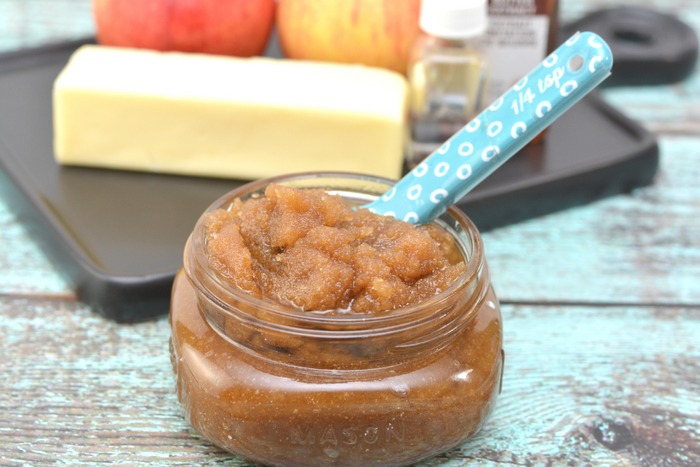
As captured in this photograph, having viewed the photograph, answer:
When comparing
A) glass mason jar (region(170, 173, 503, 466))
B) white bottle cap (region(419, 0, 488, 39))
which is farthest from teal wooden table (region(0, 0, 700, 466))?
white bottle cap (region(419, 0, 488, 39))

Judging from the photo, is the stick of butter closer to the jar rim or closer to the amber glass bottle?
the amber glass bottle

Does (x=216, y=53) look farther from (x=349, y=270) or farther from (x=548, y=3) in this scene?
(x=349, y=270)

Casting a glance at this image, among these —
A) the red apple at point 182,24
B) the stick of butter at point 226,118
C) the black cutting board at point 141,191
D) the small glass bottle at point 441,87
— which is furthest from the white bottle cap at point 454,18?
the red apple at point 182,24

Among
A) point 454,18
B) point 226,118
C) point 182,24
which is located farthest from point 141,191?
point 454,18

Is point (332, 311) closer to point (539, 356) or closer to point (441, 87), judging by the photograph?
point (539, 356)

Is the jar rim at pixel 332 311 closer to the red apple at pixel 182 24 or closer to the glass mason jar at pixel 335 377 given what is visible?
the glass mason jar at pixel 335 377

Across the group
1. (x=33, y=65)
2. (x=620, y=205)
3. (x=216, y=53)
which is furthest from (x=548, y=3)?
(x=33, y=65)
